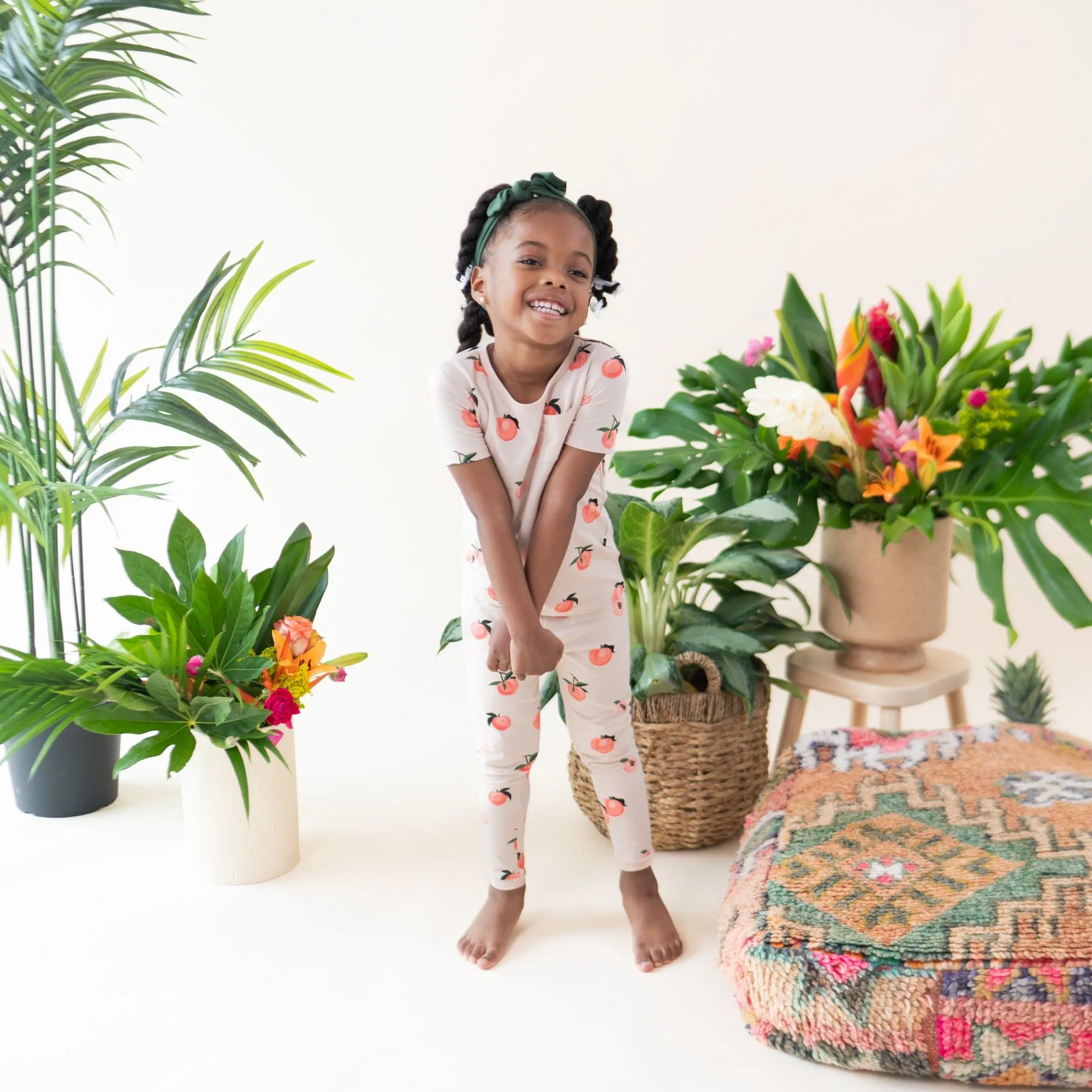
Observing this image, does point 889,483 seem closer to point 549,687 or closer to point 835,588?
point 835,588

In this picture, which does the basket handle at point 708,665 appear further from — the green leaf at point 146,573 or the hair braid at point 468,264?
the green leaf at point 146,573

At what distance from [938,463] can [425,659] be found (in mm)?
1526

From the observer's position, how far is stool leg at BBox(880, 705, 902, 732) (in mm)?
2332

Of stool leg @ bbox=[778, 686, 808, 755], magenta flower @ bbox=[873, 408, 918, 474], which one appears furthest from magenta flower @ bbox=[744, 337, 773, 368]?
stool leg @ bbox=[778, 686, 808, 755]

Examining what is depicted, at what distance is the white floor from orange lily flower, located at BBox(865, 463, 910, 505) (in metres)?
0.77

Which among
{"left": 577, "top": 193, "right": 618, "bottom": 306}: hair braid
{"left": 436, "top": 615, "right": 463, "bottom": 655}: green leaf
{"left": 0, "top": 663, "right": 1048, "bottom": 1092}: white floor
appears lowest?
{"left": 0, "top": 663, "right": 1048, "bottom": 1092}: white floor

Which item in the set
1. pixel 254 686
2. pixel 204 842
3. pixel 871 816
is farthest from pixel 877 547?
pixel 204 842

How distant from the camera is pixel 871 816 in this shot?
1.94m

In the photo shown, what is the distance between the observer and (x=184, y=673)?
2.11 meters

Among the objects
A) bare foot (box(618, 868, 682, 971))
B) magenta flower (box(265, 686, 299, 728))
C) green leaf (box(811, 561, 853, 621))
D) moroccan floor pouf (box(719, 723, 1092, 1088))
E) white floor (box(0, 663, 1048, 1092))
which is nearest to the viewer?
moroccan floor pouf (box(719, 723, 1092, 1088))

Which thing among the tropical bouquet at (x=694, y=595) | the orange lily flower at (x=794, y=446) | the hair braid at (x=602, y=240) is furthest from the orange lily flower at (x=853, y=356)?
the hair braid at (x=602, y=240)

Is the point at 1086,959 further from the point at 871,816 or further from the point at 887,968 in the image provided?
the point at 871,816

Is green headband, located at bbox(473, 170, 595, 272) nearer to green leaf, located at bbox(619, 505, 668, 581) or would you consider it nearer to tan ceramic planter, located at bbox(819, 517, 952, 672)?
green leaf, located at bbox(619, 505, 668, 581)

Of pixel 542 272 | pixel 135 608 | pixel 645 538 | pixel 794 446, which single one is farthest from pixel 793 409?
pixel 135 608
